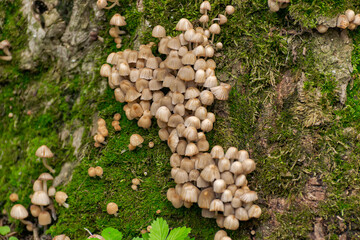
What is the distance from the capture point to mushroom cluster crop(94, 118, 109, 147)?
12.5ft

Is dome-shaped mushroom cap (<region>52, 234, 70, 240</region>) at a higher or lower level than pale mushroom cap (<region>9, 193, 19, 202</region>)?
higher

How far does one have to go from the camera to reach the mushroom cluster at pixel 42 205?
380cm

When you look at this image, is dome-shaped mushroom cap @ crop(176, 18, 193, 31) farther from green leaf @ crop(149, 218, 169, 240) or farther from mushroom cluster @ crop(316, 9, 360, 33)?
green leaf @ crop(149, 218, 169, 240)

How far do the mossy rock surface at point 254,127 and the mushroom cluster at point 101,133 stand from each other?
0.25 feet

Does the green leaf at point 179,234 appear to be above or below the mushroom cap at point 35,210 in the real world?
above

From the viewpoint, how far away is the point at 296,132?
10.9ft

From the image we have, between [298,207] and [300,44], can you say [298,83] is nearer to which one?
[300,44]

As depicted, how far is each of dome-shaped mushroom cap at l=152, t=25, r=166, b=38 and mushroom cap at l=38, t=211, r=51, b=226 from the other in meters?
2.41

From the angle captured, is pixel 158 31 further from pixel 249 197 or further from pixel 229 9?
pixel 249 197

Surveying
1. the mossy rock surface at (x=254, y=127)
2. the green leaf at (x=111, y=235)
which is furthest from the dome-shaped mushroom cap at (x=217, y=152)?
the green leaf at (x=111, y=235)

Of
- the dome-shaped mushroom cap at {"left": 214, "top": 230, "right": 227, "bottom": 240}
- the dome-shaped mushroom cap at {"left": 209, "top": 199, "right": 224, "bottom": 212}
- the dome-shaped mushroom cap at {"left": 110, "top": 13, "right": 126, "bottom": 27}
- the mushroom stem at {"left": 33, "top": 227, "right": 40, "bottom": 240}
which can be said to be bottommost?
the mushroom stem at {"left": 33, "top": 227, "right": 40, "bottom": 240}

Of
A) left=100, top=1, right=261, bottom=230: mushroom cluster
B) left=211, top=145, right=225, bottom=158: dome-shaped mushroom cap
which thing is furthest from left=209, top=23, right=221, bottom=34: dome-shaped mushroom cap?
left=211, top=145, right=225, bottom=158: dome-shaped mushroom cap

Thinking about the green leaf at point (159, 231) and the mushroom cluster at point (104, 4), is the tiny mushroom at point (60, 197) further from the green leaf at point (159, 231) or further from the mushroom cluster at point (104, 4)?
the mushroom cluster at point (104, 4)

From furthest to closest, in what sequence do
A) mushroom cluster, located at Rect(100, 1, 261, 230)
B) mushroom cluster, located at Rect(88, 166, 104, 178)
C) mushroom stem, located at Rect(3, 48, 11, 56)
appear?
mushroom stem, located at Rect(3, 48, 11, 56)
mushroom cluster, located at Rect(88, 166, 104, 178)
mushroom cluster, located at Rect(100, 1, 261, 230)
